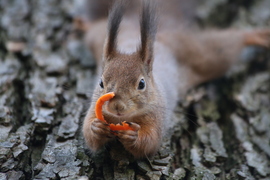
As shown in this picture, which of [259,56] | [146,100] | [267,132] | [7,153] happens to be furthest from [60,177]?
[259,56]

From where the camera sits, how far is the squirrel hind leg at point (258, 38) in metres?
3.72

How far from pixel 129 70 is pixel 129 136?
18.2 inches

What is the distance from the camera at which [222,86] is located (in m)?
3.46

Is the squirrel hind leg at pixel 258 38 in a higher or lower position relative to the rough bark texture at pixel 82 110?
higher

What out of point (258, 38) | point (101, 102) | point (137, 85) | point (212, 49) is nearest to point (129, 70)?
point (137, 85)

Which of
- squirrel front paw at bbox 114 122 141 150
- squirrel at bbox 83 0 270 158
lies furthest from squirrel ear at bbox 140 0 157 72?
squirrel front paw at bbox 114 122 141 150

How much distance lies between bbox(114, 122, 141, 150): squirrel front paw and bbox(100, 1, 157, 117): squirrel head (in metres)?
0.10

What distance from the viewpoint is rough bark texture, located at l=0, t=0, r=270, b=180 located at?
2.18m

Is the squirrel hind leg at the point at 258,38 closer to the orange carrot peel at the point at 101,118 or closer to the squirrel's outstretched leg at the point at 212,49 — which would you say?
the squirrel's outstretched leg at the point at 212,49

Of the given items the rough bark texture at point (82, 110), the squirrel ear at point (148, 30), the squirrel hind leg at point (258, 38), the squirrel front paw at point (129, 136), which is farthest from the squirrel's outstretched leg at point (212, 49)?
the squirrel front paw at point (129, 136)

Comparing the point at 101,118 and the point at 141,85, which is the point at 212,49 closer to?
the point at 141,85

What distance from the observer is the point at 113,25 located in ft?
7.86

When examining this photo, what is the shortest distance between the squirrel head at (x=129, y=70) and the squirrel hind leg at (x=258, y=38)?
68.7 inches

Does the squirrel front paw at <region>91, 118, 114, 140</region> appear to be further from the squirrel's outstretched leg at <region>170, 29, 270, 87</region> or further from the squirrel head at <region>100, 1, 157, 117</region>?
the squirrel's outstretched leg at <region>170, 29, 270, 87</region>
